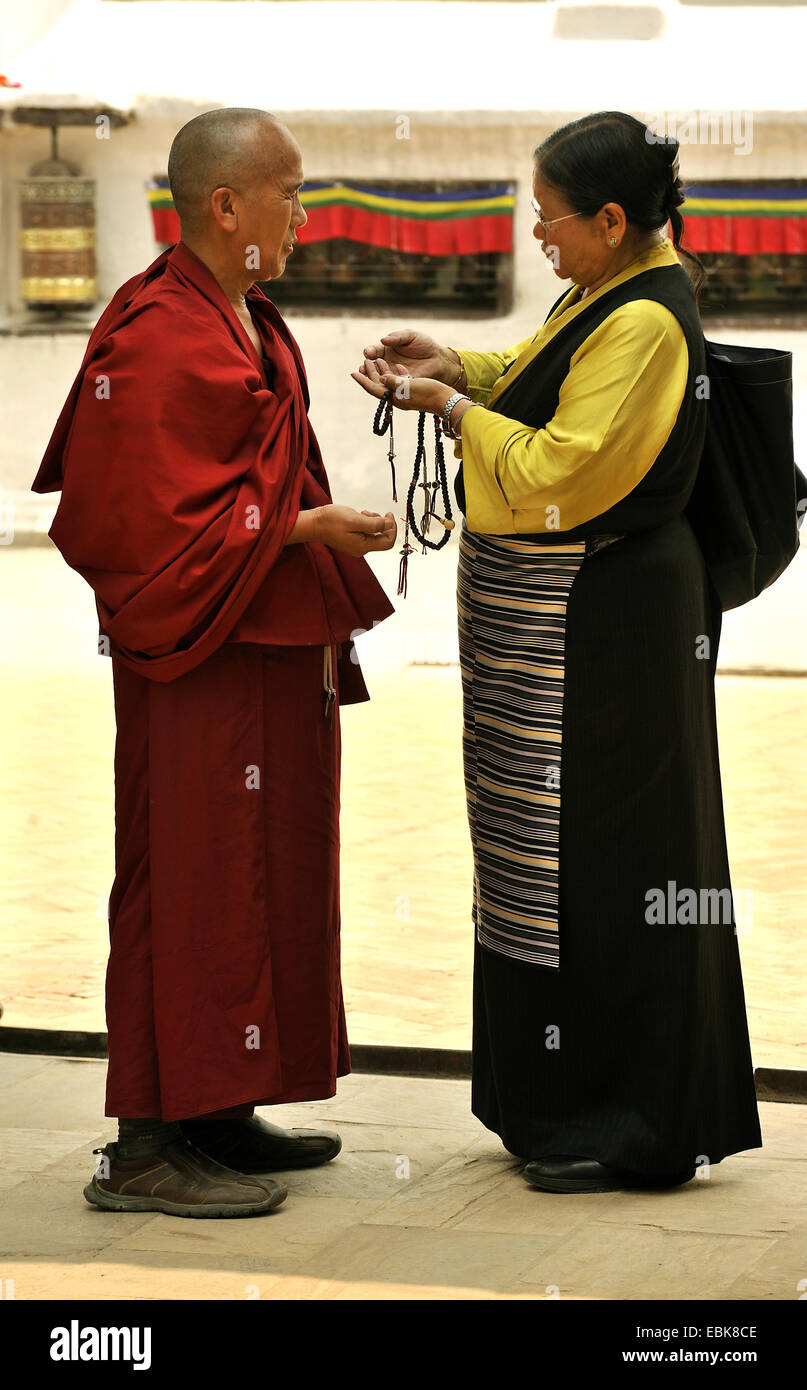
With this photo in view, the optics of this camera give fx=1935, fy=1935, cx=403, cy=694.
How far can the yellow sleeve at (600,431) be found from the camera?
3.17 metres

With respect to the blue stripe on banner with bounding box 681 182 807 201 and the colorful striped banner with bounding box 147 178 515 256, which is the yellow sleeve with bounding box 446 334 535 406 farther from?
the colorful striped banner with bounding box 147 178 515 256

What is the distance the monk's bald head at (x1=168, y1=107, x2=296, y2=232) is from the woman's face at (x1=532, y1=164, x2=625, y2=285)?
443mm

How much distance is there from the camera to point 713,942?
11.1 feet

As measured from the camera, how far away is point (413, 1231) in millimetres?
3162

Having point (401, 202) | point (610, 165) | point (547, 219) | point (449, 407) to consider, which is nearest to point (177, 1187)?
point (449, 407)

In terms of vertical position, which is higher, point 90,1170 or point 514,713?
point 514,713

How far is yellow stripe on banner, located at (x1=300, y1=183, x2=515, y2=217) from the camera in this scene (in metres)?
14.0

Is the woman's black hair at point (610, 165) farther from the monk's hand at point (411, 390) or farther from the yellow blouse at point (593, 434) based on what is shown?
the monk's hand at point (411, 390)

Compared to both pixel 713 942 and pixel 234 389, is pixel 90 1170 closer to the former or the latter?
pixel 713 942

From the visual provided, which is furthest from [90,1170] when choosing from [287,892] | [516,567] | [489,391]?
[489,391]

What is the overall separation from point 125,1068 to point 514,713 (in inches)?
35.8

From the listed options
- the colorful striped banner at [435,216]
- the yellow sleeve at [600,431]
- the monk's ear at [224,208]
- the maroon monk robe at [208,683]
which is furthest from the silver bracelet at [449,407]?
the colorful striped banner at [435,216]

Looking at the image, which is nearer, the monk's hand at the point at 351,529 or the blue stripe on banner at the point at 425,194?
the monk's hand at the point at 351,529

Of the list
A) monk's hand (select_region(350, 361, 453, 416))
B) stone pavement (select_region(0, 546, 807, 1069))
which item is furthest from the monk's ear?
stone pavement (select_region(0, 546, 807, 1069))
